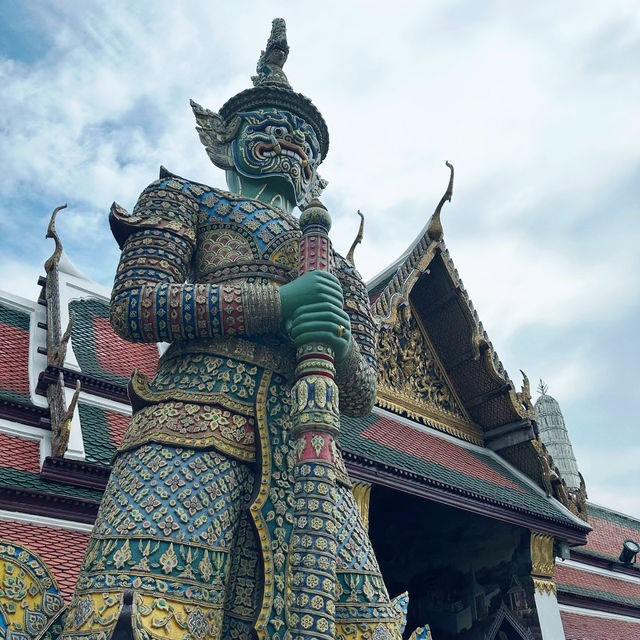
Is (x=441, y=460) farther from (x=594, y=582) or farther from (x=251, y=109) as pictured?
(x=594, y=582)

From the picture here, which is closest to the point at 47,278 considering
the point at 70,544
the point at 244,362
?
the point at 70,544

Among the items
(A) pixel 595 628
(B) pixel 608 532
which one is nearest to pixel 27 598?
(A) pixel 595 628

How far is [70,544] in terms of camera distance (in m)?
3.44

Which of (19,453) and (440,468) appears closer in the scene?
(19,453)

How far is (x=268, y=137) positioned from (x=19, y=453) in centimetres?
243

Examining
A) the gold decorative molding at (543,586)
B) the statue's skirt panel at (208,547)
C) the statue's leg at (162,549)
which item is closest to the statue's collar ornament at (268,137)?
the statue's skirt panel at (208,547)

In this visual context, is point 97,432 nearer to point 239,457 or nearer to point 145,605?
point 239,457

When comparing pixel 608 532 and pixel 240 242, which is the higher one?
pixel 608 532

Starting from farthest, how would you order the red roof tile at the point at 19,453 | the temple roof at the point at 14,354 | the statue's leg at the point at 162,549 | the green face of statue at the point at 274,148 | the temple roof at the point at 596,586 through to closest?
1. the temple roof at the point at 596,586
2. the temple roof at the point at 14,354
3. the red roof tile at the point at 19,453
4. the green face of statue at the point at 274,148
5. the statue's leg at the point at 162,549

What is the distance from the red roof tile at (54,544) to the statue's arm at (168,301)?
1.44 metres

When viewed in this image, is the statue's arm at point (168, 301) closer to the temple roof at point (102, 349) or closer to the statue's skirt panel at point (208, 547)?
the statue's skirt panel at point (208, 547)

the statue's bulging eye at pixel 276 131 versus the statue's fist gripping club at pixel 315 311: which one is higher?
the statue's bulging eye at pixel 276 131

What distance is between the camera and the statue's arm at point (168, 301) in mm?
2391

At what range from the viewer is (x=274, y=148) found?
3137 millimetres
